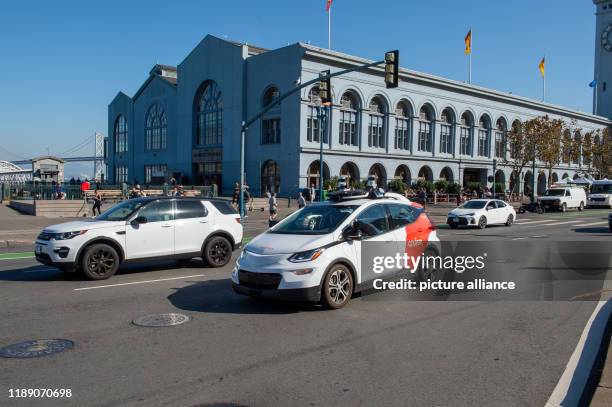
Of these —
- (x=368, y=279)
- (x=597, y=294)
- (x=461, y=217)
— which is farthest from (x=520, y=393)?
(x=461, y=217)

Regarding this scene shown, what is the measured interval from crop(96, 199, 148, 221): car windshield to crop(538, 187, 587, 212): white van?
37320 millimetres

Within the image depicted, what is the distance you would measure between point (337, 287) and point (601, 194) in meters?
46.9

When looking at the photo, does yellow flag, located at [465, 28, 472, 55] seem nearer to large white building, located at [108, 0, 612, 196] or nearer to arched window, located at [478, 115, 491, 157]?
large white building, located at [108, 0, 612, 196]

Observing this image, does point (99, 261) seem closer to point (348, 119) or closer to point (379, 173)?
point (348, 119)

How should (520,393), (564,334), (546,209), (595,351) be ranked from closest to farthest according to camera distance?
(520,393), (595,351), (564,334), (546,209)

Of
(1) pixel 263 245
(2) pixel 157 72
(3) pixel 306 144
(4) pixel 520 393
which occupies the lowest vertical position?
(4) pixel 520 393

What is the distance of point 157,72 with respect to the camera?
66812 millimetres

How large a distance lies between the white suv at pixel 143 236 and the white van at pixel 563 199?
35028mm

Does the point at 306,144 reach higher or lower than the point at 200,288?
higher

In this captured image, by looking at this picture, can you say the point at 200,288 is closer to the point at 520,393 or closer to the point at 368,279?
the point at 368,279

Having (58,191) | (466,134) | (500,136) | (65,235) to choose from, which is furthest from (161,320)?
(500,136)

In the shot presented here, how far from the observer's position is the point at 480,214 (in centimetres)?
2547

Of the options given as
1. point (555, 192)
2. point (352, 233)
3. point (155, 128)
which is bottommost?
point (352, 233)

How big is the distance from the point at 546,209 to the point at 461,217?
20195 millimetres
